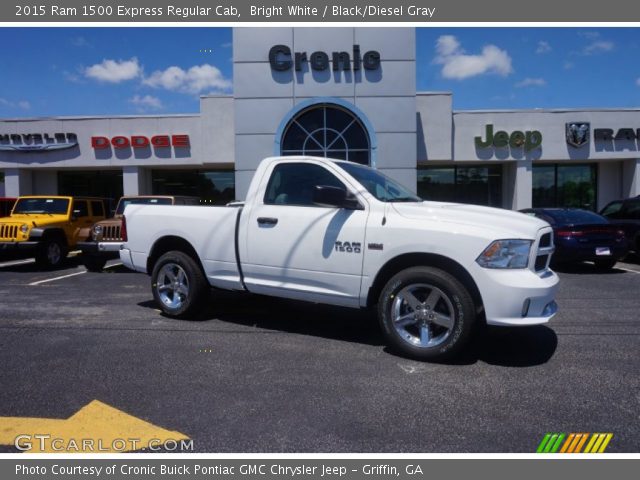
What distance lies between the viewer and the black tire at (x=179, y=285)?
5938 mm

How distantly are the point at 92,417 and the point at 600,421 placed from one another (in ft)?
11.2

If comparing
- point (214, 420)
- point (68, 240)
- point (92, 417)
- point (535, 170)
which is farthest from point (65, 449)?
point (535, 170)

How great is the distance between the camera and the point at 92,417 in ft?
11.0

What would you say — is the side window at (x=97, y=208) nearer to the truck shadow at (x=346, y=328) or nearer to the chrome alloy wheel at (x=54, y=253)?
the chrome alloy wheel at (x=54, y=253)

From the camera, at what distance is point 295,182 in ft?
17.9

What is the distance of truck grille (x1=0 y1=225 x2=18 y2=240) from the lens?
10914mm

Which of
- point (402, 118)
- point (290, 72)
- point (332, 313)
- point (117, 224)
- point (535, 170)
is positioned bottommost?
point (332, 313)

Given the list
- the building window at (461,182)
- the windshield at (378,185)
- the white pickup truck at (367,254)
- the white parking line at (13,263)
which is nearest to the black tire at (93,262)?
the white parking line at (13,263)

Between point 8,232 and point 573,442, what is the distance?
11728 mm

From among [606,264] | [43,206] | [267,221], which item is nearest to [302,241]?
[267,221]

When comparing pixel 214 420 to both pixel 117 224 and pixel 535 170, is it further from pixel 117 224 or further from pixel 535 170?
pixel 535 170

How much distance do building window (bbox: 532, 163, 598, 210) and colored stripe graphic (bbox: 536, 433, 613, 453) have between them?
2198 centimetres

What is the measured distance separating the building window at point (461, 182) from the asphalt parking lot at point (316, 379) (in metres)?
17.1

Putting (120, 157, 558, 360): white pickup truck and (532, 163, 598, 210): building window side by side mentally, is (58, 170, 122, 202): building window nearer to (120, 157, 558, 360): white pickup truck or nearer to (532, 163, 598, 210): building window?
(120, 157, 558, 360): white pickup truck
